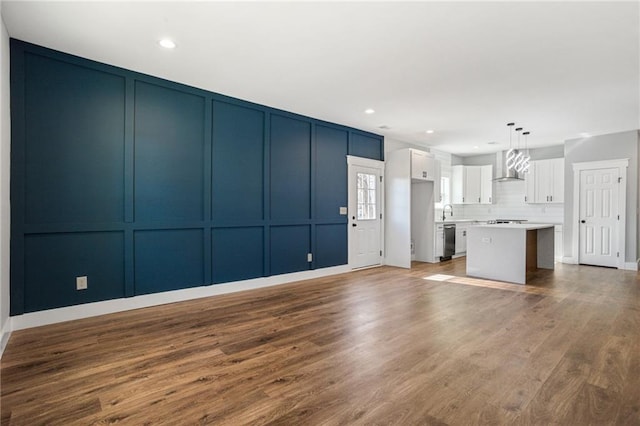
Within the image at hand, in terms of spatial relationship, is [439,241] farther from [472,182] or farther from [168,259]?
[168,259]

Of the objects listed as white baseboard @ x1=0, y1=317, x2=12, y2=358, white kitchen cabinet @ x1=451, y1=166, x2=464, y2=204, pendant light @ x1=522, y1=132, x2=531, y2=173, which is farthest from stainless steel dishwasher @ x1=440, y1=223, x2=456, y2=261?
white baseboard @ x1=0, y1=317, x2=12, y2=358

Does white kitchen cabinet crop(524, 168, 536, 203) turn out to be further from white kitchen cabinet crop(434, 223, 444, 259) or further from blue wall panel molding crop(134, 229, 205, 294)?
blue wall panel molding crop(134, 229, 205, 294)

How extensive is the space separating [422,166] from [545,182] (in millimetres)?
3375

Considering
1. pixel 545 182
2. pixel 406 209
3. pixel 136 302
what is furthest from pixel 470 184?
pixel 136 302

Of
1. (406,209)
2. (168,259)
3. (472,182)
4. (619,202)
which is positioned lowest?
(168,259)

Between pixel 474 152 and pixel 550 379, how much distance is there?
7.81 m

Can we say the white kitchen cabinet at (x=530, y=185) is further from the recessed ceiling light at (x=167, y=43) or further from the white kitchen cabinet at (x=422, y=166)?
the recessed ceiling light at (x=167, y=43)

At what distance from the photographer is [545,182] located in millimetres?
8188

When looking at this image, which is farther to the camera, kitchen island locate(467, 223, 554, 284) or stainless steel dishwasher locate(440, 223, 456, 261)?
stainless steel dishwasher locate(440, 223, 456, 261)

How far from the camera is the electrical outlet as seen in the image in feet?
11.7

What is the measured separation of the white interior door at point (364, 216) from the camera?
6543 mm

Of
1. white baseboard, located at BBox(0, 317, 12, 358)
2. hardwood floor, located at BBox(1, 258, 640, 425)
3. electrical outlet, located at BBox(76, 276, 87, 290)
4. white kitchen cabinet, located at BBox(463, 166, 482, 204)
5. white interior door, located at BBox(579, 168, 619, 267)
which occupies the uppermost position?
white kitchen cabinet, located at BBox(463, 166, 482, 204)

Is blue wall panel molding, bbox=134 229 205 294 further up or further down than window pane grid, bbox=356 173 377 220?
further down

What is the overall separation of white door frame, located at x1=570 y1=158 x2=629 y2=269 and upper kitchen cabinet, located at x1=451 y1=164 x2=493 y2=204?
211cm
